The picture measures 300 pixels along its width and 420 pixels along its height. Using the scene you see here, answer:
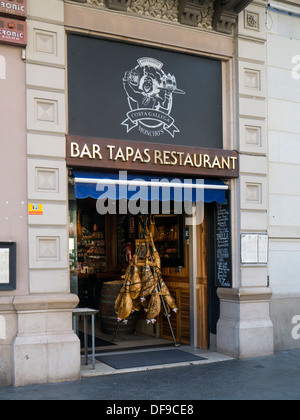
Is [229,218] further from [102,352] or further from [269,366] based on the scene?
[102,352]

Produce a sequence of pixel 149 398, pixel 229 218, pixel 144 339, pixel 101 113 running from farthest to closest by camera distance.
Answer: pixel 144 339
pixel 229 218
pixel 101 113
pixel 149 398

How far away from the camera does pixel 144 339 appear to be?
407 inches

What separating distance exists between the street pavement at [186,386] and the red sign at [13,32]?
4627mm

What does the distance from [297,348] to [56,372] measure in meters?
4.56

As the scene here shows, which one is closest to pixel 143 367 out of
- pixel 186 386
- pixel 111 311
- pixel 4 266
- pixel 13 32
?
pixel 186 386

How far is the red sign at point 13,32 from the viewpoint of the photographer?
279 inches

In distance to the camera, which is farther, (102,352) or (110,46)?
(102,352)

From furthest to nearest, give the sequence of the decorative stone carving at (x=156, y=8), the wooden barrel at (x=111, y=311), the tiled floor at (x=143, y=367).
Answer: the wooden barrel at (x=111, y=311) → the decorative stone carving at (x=156, y=8) → the tiled floor at (x=143, y=367)

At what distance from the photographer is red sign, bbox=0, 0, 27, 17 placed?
23.1ft

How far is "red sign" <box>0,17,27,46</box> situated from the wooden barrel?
16.7 feet

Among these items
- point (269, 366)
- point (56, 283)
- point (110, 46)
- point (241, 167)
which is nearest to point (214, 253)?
point (241, 167)

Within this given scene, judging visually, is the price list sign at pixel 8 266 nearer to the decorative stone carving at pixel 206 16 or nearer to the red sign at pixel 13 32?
the red sign at pixel 13 32

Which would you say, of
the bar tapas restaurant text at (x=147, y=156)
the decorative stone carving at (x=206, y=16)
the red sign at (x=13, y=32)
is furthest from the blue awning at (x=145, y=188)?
the decorative stone carving at (x=206, y=16)

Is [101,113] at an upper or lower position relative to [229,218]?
upper
